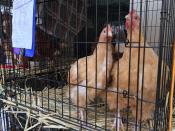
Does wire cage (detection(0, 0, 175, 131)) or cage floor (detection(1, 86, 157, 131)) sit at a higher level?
wire cage (detection(0, 0, 175, 131))

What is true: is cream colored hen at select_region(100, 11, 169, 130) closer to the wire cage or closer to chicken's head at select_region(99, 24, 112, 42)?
the wire cage

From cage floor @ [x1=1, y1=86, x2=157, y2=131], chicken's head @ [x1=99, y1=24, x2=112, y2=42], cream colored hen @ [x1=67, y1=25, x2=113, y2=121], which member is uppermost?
chicken's head @ [x1=99, y1=24, x2=112, y2=42]

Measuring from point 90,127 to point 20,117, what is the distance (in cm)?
65

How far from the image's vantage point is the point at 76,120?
1.46 metres

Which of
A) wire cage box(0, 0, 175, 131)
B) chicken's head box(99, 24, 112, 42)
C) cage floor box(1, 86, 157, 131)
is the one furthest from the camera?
chicken's head box(99, 24, 112, 42)

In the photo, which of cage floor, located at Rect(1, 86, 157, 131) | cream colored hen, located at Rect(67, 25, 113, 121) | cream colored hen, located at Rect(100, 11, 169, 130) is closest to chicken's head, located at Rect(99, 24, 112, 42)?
cream colored hen, located at Rect(67, 25, 113, 121)

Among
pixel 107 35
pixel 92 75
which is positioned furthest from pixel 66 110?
pixel 107 35

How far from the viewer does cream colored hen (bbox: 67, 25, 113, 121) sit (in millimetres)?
1500

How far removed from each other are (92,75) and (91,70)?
0.14ft

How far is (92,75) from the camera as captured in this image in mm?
1531

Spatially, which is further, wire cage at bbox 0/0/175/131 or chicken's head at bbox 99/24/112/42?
chicken's head at bbox 99/24/112/42

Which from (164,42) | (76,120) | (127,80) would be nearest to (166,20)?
(164,42)

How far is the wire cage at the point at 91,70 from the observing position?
3.89ft

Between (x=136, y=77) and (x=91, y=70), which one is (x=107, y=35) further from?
(x=136, y=77)
